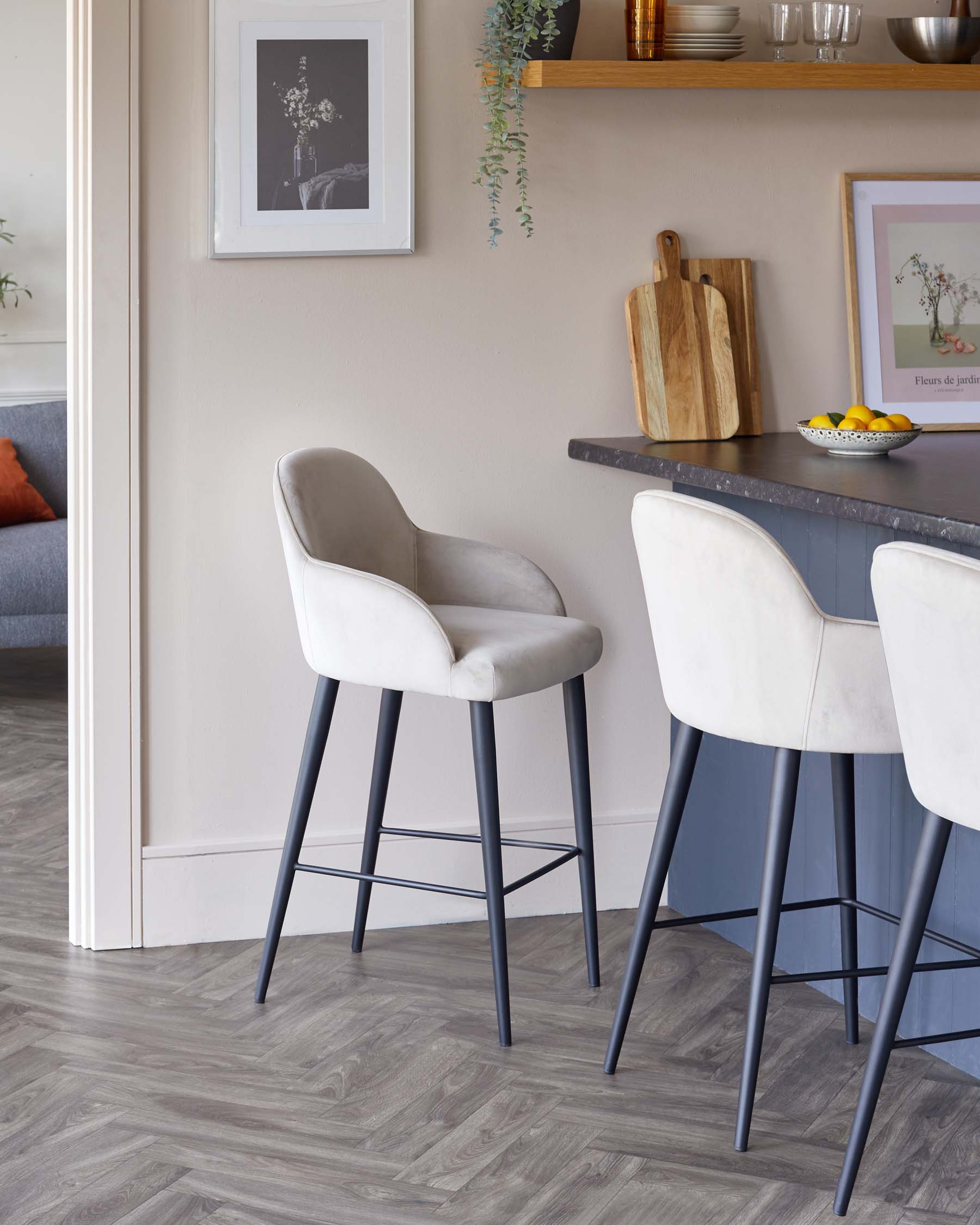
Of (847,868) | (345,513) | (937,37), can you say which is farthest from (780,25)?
(847,868)

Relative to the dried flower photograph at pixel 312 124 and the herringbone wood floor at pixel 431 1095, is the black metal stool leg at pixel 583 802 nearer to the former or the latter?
the herringbone wood floor at pixel 431 1095

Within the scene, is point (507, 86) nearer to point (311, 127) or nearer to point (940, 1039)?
point (311, 127)

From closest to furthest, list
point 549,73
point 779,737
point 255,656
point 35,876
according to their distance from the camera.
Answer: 1. point 779,737
2. point 549,73
3. point 255,656
4. point 35,876

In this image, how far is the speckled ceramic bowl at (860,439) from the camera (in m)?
2.64

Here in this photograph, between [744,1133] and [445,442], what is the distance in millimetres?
1480

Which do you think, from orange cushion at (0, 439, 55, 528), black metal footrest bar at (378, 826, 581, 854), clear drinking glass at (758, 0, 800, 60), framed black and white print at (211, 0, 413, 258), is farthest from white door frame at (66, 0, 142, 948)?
orange cushion at (0, 439, 55, 528)

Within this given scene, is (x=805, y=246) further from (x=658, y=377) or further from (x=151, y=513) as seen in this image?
(x=151, y=513)

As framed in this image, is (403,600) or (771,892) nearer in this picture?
(771,892)

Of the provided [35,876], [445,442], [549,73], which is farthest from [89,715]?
[549,73]

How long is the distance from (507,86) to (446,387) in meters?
0.59

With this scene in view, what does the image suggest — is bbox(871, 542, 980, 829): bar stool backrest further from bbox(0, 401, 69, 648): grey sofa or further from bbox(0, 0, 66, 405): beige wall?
bbox(0, 0, 66, 405): beige wall

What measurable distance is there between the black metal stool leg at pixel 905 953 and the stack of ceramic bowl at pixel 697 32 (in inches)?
67.3

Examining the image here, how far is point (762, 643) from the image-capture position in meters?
2.08

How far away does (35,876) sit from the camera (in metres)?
3.38
